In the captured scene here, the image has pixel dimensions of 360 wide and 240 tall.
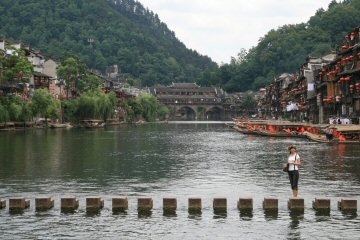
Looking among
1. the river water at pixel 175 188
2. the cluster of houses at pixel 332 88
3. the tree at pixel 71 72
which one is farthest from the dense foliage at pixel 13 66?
the river water at pixel 175 188

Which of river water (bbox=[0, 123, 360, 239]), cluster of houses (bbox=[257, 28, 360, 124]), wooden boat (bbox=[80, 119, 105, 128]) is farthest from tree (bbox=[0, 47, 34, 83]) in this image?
river water (bbox=[0, 123, 360, 239])

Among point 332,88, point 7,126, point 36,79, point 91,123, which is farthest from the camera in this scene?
point 36,79

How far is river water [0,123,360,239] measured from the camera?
24.3m

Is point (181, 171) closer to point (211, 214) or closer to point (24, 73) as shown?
point (211, 214)

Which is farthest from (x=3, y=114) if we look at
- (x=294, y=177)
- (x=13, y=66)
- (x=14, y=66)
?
(x=294, y=177)

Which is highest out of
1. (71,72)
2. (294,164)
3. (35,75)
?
(71,72)

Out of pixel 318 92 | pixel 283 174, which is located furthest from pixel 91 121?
pixel 283 174

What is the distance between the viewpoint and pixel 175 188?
119 ft

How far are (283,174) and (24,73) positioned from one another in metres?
94.0

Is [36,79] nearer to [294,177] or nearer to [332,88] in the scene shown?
[332,88]

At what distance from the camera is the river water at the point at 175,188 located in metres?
24.3

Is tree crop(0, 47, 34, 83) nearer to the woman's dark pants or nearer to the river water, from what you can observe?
the river water

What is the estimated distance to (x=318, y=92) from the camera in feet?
474

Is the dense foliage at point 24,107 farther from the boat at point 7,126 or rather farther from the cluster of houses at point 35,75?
the cluster of houses at point 35,75
